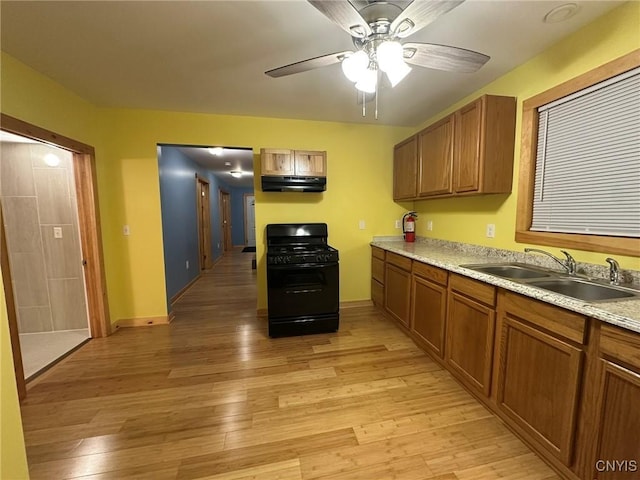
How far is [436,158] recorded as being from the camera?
2.65 metres

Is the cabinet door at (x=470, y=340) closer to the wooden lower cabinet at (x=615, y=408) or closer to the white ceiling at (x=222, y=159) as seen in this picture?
the wooden lower cabinet at (x=615, y=408)

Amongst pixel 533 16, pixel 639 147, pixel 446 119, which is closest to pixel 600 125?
pixel 639 147

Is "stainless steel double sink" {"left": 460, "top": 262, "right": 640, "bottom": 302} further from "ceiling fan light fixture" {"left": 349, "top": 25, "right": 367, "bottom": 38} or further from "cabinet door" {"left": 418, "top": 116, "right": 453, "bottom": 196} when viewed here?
"ceiling fan light fixture" {"left": 349, "top": 25, "right": 367, "bottom": 38}

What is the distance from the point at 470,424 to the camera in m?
1.65

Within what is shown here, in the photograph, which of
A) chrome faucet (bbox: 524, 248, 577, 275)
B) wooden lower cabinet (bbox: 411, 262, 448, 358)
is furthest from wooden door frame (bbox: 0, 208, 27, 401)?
chrome faucet (bbox: 524, 248, 577, 275)

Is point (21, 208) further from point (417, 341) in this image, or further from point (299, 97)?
point (417, 341)

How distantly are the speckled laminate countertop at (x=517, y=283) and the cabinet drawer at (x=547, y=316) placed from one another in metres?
0.04

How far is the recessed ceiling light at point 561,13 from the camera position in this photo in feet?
4.79

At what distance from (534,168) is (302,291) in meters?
2.24

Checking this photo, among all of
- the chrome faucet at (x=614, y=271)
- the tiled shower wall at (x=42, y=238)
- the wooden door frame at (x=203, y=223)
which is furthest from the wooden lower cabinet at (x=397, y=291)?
the wooden door frame at (x=203, y=223)

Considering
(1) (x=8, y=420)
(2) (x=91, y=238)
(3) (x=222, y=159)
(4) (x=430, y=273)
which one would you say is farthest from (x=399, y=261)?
(3) (x=222, y=159)

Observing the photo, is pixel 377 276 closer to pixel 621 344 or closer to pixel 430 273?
pixel 430 273

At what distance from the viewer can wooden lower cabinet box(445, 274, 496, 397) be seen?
1.71m

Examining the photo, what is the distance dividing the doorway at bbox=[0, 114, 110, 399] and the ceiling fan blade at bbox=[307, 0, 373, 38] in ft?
8.97
